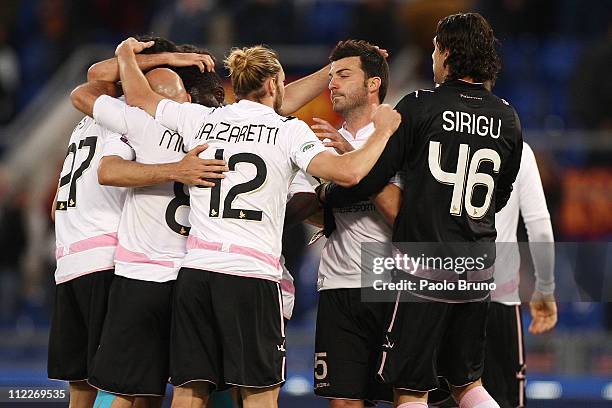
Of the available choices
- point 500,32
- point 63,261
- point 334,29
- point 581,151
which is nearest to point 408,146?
point 63,261

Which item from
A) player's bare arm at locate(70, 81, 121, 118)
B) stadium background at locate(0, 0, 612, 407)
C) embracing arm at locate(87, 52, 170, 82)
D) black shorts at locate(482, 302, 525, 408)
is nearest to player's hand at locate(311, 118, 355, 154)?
embracing arm at locate(87, 52, 170, 82)

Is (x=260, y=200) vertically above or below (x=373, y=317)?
above

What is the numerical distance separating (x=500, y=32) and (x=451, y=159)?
23.4ft

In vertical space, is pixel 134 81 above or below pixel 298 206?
above

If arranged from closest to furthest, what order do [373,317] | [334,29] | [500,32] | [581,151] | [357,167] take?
[357,167]
[373,317]
[581,151]
[500,32]
[334,29]

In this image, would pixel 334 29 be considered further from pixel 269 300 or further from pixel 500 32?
pixel 269 300

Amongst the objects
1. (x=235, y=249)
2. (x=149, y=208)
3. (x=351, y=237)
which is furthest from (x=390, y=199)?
(x=149, y=208)

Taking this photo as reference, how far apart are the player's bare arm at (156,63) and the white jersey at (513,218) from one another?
199 cm

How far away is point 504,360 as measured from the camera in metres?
6.94

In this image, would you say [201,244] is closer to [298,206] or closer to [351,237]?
[298,206]

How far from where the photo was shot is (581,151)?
442 inches

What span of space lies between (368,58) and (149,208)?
1.47m

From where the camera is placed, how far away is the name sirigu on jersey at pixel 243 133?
5.81 m

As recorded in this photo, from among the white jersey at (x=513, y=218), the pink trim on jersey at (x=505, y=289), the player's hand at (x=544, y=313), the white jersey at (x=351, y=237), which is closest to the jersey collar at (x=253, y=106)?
the white jersey at (x=351, y=237)
